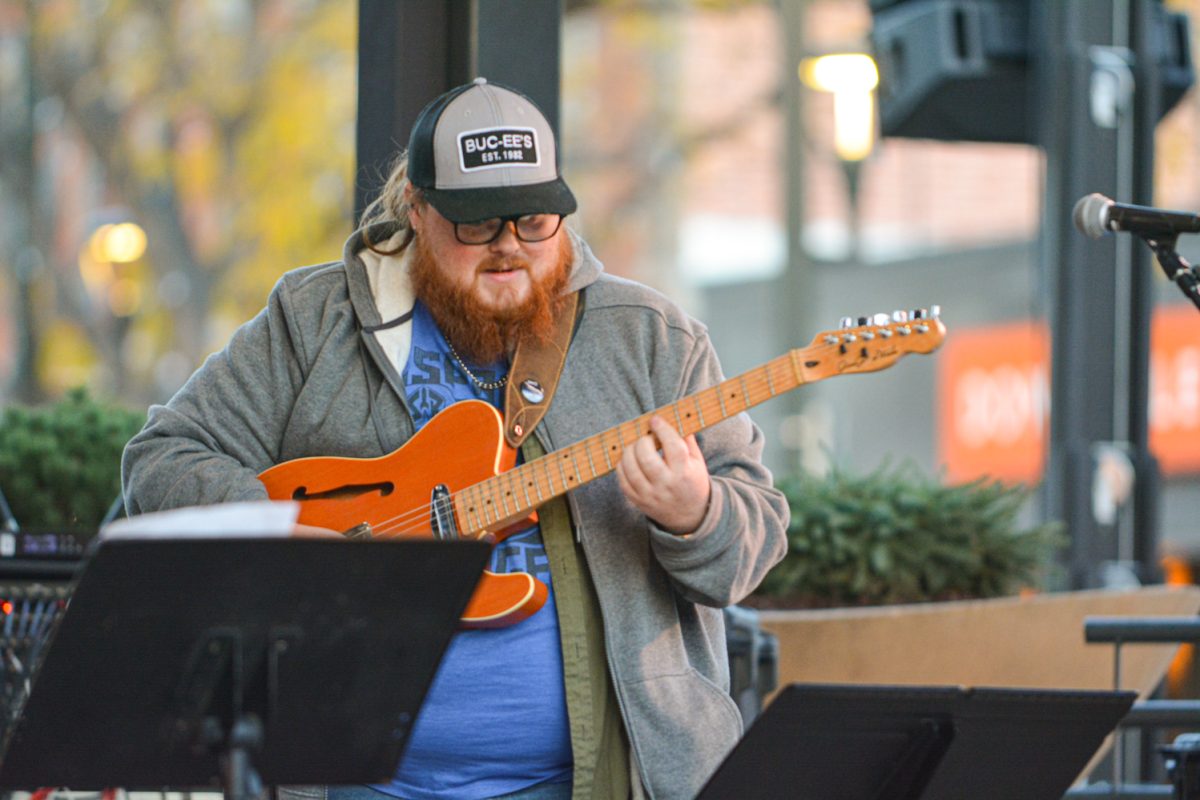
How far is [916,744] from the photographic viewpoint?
134 inches

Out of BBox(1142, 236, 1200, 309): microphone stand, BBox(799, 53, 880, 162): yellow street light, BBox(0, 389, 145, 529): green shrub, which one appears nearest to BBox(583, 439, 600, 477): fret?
BBox(1142, 236, 1200, 309): microphone stand

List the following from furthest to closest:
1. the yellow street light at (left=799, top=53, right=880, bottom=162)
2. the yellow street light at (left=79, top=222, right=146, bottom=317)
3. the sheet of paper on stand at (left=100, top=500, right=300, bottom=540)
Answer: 1. the yellow street light at (left=79, top=222, right=146, bottom=317)
2. the yellow street light at (left=799, top=53, right=880, bottom=162)
3. the sheet of paper on stand at (left=100, top=500, right=300, bottom=540)

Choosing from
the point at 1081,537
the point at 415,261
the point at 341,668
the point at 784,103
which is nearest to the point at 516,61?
the point at 415,261

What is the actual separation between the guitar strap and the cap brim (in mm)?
245

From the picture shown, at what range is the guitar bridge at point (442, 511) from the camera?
12.1 ft

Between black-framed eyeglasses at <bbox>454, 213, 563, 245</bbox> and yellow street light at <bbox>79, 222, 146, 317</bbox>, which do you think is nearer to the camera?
black-framed eyeglasses at <bbox>454, 213, 563, 245</bbox>

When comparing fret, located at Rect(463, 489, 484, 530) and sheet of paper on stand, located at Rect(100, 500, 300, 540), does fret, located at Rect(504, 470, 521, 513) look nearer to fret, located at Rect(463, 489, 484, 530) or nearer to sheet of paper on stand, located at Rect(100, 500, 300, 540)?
fret, located at Rect(463, 489, 484, 530)

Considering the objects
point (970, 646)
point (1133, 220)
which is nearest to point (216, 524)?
point (1133, 220)

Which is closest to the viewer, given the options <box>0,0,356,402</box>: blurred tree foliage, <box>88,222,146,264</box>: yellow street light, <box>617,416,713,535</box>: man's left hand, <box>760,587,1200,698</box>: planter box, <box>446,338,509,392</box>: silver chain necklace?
<box>617,416,713,535</box>: man's left hand

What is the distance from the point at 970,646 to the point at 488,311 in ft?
7.53

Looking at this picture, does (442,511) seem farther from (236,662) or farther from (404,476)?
(236,662)

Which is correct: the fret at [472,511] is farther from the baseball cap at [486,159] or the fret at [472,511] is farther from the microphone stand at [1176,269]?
the microphone stand at [1176,269]

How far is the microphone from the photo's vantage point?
391cm

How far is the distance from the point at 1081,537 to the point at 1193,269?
3.67 metres
